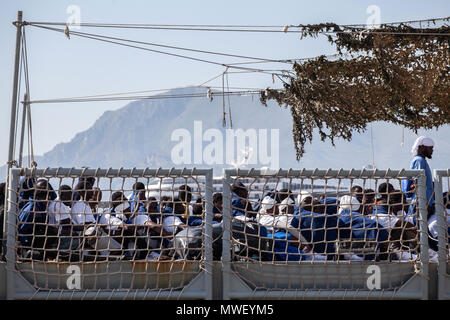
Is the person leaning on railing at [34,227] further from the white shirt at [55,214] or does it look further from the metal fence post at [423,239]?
the metal fence post at [423,239]

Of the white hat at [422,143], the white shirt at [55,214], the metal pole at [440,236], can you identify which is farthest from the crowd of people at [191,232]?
the white hat at [422,143]

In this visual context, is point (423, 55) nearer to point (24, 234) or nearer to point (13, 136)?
point (13, 136)

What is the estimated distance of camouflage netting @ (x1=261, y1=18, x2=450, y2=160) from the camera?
1300 cm

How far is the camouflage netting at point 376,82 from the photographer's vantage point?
13000 mm

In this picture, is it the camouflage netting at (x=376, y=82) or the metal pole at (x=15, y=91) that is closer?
the metal pole at (x=15, y=91)

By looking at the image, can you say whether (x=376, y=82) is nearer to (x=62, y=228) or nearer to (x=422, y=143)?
(x=422, y=143)

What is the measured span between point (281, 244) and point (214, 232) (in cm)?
77

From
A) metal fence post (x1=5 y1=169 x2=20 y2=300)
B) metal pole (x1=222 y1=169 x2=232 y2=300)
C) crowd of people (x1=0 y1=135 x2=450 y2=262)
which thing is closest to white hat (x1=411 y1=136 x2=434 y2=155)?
crowd of people (x1=0 y1=135 x2=450 y2=262)

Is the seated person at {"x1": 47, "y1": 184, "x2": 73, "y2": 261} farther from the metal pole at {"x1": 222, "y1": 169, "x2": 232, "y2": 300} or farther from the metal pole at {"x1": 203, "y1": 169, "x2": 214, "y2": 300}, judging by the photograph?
the metal pole at {"x1": 222, "y1": 169, "x2": 232, "y2": 300}

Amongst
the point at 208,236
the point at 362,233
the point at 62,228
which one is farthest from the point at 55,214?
the point at 362,233

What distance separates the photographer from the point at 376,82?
14.0 metres

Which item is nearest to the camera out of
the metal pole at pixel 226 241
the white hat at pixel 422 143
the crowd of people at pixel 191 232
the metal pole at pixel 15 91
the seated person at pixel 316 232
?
the metal pole at pixel 226 241

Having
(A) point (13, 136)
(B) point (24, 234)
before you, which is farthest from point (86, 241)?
(A) point (13, 136)

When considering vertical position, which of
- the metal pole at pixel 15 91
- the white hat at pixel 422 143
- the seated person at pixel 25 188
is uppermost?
the metal pole at pixel 15 91
